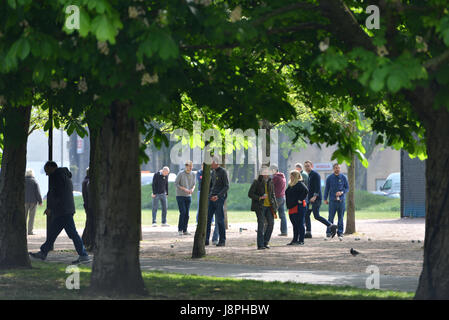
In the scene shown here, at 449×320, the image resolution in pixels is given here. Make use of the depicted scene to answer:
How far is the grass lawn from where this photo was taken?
34.0 feet

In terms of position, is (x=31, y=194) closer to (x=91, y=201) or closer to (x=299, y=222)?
(x=91, y=201)

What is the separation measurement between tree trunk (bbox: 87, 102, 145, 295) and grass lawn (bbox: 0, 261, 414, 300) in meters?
0.30

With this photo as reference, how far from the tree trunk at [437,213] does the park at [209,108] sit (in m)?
0.01

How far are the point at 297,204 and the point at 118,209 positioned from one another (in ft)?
32.3

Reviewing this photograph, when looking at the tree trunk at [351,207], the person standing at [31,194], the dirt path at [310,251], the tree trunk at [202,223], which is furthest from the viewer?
the person standing at [31,194]

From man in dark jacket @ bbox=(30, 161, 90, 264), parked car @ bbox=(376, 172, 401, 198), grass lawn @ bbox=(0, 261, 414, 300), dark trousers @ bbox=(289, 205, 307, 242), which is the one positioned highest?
parked car @ bbox=(376, 172, 401, 198)

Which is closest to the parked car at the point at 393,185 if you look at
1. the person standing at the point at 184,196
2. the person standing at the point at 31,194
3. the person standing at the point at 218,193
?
the person standing at the point at 184,196

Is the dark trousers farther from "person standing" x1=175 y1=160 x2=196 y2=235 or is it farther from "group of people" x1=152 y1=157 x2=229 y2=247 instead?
"person standing" x1=175 y1=160 x2=196 y2=235

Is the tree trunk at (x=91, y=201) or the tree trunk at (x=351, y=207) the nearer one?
the tree trunk at (x=91, y=201)

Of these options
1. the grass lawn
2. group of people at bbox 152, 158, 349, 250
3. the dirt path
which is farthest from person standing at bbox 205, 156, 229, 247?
the grass lawn

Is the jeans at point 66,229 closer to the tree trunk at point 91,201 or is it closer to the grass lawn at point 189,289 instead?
the grass lawn at point 189,289

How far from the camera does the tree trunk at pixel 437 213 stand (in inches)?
362

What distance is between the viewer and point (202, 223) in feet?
56.8
